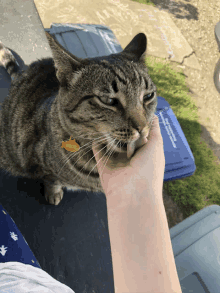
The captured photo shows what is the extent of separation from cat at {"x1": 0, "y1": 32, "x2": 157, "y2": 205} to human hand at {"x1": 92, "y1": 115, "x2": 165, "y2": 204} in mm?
56

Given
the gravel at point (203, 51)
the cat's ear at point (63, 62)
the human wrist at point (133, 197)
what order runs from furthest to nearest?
the gravel at point (203, 51), the cat's ear at point (63, 62), the human wrist at point (133, 197)

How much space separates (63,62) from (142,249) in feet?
3.14

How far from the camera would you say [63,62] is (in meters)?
1.07

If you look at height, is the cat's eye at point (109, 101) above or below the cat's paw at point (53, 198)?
above

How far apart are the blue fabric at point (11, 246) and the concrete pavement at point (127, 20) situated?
3484 millimetres

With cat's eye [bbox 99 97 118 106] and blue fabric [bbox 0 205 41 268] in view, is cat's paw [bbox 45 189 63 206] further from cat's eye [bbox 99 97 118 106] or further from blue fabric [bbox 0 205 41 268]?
cat's eye [bbox 99 97 118 106]

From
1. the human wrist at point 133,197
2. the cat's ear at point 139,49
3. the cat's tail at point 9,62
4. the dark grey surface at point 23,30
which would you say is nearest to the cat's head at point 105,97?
the cat's ear at point 139,49

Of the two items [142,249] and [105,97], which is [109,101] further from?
[142,249]

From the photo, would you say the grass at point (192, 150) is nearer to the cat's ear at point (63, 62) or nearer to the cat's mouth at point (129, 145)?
the cat's mouth at point (129, 145)

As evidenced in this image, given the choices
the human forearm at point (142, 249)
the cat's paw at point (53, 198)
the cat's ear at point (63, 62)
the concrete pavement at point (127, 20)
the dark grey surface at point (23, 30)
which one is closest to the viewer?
the human forearm at point (142, 249)

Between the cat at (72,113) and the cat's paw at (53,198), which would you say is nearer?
the cat at (72,113)

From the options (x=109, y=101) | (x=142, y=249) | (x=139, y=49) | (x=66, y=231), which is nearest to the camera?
(x=142, y=249)

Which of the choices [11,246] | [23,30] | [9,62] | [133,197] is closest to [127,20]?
[23,30]

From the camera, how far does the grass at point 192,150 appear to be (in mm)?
2686
